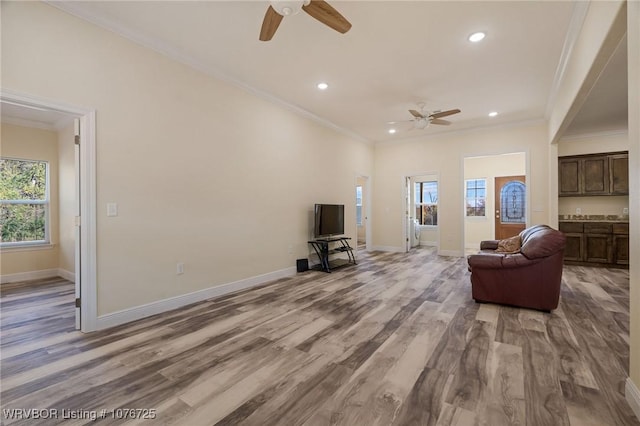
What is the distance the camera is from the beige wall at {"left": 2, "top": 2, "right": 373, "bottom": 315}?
271 centimetres

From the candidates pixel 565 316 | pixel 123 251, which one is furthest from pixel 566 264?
pixel 123 251

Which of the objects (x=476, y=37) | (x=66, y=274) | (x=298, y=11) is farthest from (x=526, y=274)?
(x=66, y=274)

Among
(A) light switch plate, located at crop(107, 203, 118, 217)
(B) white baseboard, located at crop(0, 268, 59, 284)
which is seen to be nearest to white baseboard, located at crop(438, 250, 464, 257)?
(A) light switch plate, located at crop(107, 203, 118, 217)

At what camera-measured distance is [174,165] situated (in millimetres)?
3562

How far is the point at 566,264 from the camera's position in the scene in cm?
626

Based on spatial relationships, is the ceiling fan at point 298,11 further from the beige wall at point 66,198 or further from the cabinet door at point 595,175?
the cabinet door at point 595,175

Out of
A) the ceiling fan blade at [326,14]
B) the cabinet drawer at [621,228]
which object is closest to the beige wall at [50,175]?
the ceiling fan blade at [326,14]

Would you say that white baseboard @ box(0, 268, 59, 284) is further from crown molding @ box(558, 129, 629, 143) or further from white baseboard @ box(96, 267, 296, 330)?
crown molding @ box(558, 129, 629, 143)

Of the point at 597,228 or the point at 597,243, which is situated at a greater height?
the point at 597,228

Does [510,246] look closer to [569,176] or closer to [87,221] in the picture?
[569,176]

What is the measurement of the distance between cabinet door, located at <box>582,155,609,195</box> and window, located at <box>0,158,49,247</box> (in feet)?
35.2

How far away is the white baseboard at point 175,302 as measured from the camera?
119 inches

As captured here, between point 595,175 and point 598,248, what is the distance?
1549 mm

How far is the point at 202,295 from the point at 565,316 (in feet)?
14.3
